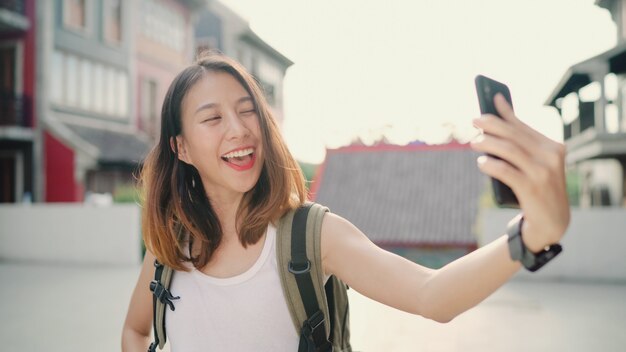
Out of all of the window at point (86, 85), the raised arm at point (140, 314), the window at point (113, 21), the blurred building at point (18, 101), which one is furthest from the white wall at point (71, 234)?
the raised arm at point (140, 314)

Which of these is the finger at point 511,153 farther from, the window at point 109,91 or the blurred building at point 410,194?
the window at point 109,91

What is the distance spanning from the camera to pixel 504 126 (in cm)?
98

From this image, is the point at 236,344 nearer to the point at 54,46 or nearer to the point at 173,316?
the point at 173,316

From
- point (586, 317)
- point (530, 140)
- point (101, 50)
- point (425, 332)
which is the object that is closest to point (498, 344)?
point (425, 332)

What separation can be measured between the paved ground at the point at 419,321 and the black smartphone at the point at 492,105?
461cm

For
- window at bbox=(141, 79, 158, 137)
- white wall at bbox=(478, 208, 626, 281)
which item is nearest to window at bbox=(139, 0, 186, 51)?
window at bbox=(141, 79, 158, 137)

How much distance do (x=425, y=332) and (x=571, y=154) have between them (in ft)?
42.4

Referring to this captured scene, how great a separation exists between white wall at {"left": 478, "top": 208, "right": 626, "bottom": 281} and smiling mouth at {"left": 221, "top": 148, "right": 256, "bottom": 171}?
349 inches

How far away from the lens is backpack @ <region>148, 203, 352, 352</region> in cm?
153

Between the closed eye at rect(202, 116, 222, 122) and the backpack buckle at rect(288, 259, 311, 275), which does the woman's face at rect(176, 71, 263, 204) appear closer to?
the closed eye at rect(202, 116, 222, 122)

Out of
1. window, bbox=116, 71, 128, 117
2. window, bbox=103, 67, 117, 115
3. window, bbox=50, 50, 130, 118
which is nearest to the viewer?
window, bbox=50, 50, 130, 118

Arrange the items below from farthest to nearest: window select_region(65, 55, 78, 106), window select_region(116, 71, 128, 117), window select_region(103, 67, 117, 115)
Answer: window select_region(116, 71, 128, 117) → window select_region(103, 67, 117, 115) → window select_region(65, 55, 78, 106)

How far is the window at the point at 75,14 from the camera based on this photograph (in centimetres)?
1736

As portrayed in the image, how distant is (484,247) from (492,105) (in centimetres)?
36
